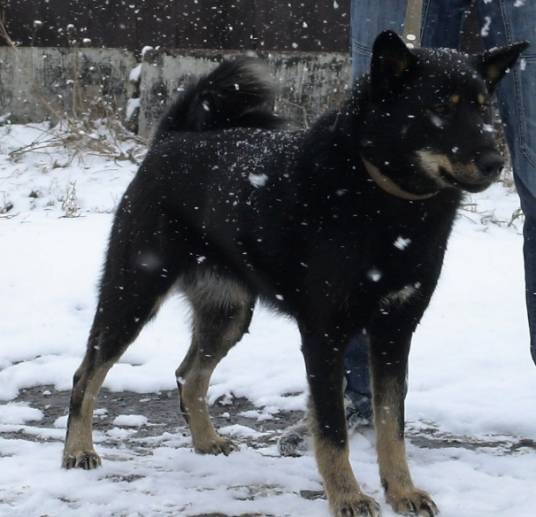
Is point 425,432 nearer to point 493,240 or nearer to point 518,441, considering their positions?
point 518,441

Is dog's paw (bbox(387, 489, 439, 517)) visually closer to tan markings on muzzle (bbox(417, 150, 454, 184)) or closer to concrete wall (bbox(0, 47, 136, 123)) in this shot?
tan markings on muzzle (bbox(417, 150, 454, 184))

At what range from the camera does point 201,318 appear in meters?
3.95

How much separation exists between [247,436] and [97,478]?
31.0 inches

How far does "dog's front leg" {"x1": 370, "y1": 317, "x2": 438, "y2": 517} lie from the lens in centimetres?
312

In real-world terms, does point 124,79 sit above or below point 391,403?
above

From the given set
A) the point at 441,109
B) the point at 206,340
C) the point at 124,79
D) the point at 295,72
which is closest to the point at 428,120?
the point at 441,109

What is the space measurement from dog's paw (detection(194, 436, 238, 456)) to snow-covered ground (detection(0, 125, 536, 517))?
1.9 inches

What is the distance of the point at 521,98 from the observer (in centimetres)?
360

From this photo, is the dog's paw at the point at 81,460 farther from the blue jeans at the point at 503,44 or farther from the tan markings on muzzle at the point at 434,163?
the tan markings on muzzle at the point at 434,163

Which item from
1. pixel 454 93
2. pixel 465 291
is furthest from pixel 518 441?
pixel 465 291

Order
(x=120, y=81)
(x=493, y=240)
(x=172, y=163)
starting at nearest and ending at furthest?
(x=172, y=163), (x=493, y=240), (x=120, y=81)

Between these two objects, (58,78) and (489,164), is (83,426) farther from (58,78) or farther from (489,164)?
(58,78)

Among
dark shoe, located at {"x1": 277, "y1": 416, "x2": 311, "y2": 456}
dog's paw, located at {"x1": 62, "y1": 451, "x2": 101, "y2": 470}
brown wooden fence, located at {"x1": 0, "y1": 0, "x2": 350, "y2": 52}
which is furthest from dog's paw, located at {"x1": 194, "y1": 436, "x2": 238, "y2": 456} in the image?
→ brown wooden fence, located at {"x1": 0, "y1": 0, "x2": 350, "y2": 52}

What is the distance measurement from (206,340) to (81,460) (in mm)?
728
